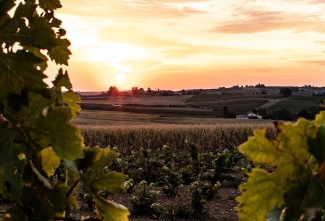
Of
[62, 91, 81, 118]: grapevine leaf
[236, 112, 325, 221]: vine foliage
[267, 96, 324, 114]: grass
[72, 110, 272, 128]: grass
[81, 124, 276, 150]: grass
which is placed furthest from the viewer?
[267, 96, 324, 114]: grass

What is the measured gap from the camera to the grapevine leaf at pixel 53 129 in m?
0.68

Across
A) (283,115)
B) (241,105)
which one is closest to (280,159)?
(283,115)

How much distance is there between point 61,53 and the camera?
1013 millimetres

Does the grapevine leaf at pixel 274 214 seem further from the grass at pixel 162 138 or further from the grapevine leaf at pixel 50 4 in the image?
the grass at pixel 162 138

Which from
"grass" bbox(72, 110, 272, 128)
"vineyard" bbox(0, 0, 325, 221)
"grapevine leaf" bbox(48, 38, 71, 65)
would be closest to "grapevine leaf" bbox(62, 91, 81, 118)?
"vineyard" bbox(0, 0, 325, 221)

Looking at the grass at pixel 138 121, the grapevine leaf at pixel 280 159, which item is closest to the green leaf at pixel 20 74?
the grapevine leaf at pixel 280 159

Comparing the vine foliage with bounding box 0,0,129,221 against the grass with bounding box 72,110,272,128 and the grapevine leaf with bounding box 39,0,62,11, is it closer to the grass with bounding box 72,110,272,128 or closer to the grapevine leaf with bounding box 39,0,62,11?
the grapevine leaf with bounding box 39,0,62,11

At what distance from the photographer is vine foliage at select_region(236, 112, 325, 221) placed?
456 millimetres

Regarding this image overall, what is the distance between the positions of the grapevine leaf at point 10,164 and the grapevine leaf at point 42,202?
0.05 m

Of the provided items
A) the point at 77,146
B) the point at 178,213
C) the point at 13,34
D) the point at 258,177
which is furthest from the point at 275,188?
the point at 178,213

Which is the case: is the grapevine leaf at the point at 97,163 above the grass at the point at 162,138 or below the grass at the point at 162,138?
above

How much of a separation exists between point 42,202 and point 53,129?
186mm

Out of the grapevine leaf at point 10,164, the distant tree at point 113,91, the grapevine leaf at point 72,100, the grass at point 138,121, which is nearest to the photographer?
the grapevine leaf at point 10,164

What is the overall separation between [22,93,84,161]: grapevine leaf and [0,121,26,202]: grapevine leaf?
0.05 meters
